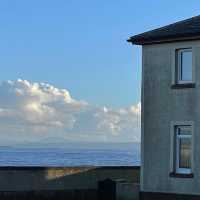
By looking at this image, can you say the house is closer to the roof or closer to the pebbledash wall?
the roof

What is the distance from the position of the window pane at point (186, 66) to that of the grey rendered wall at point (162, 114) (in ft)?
1.19

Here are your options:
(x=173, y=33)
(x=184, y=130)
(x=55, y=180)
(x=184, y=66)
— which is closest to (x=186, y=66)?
(x=184, y=66)

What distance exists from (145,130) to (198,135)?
2820 millimetres

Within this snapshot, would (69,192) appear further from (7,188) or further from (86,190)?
(7,188)

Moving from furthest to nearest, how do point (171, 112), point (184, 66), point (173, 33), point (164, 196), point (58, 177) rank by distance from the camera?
point (58, 177) < point (164, 196) < point (171, 112) < point (184, 66) < point (173, 33)

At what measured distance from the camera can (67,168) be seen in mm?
35594

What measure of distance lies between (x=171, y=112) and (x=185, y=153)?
172cm

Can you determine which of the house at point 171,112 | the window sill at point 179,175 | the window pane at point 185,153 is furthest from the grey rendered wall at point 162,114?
the window pane at point 185,153

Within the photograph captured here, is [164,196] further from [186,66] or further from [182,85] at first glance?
[186,66]

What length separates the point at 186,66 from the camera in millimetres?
31828

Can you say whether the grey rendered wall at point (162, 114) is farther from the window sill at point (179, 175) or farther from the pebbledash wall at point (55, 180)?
the pebbledash wall at point (55, 180)

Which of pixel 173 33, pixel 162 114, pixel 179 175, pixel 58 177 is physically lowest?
pixel 58 177

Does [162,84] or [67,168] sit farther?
[67,168]

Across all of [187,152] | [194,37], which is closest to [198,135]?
[187,152]
